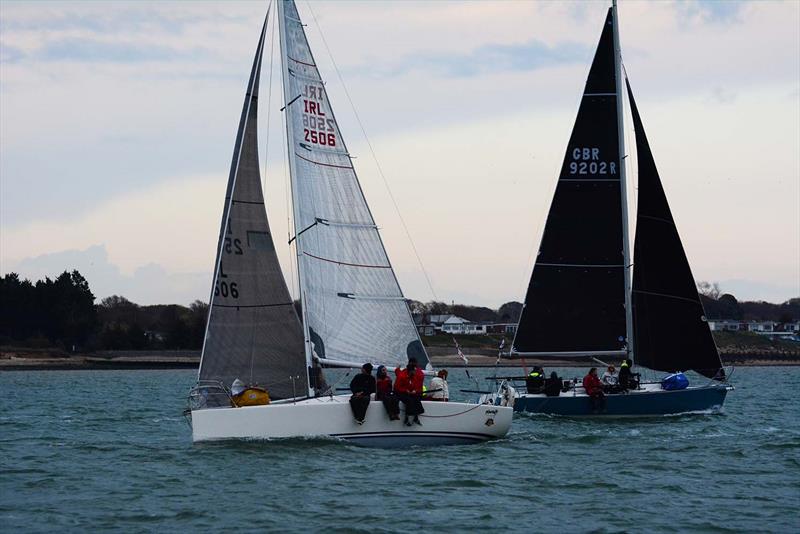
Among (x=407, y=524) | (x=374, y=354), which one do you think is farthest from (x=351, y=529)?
(x=374, y=354)

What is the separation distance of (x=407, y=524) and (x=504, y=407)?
8.19 meters

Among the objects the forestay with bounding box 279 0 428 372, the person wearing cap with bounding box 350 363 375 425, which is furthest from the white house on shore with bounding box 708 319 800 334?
the person wearing cap with bounding box 350 363 375 425

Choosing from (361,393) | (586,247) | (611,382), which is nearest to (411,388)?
(361,393)

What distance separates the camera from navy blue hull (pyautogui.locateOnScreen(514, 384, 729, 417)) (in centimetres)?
3219

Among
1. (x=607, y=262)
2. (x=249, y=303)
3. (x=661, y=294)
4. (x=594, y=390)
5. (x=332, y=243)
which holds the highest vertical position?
(x=607, y=262)

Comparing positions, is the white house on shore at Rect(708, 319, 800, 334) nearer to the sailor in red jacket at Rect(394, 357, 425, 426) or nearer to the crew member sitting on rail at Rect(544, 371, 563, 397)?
the crew member sitting on rail at Rect(544, 371, 563, 397)

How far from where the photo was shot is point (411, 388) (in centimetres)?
2398

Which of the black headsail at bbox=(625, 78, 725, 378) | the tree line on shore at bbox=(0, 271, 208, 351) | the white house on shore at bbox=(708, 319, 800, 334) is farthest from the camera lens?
the white house on shore at bbox=(708, 319, 800, 334)

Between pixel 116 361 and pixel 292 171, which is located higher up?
pixel 292 171

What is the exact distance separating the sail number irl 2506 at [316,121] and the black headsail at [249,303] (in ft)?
3.68

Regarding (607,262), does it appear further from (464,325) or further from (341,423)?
(464,325)

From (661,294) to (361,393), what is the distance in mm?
13619

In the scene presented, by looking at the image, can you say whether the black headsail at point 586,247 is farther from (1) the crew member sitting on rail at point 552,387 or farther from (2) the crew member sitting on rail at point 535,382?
(1) the crew member sitting on rail at point 552,387

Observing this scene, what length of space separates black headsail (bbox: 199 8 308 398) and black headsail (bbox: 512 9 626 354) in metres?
11.3
